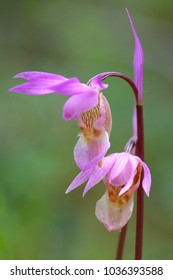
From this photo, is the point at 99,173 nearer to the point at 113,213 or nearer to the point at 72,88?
the point at 113,213

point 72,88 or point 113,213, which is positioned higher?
point 72,88

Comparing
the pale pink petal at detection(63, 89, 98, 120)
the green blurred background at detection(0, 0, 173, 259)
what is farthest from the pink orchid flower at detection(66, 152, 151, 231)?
the green blurred background at detection(0, 0, 173, 259)

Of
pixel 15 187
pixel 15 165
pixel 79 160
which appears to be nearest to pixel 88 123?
pixel 79 160

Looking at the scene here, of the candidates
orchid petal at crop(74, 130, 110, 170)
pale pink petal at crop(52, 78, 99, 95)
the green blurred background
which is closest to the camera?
pale pink petal at crop(52, 78, 99, 95)

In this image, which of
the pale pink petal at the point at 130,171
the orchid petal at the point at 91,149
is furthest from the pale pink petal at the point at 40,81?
the pale pink petal at the point at 130,171

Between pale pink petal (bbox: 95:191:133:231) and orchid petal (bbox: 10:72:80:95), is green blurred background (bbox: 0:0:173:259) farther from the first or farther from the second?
orchid petal (bbox: 10:72:80:95)

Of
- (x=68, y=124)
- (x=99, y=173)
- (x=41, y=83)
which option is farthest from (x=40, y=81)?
(x=68, y=124)

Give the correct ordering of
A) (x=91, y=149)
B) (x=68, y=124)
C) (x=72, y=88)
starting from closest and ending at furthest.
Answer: (x=72, y=88) < (x=91, y=149) < (x=68, y=124)
